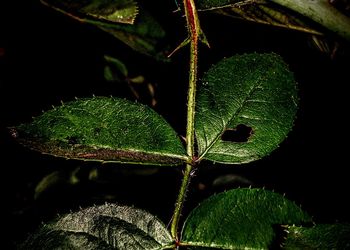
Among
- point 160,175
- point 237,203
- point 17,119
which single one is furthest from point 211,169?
point 17,119

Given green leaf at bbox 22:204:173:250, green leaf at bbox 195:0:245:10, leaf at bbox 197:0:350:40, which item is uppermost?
leaf at bbox 197:0:350:40

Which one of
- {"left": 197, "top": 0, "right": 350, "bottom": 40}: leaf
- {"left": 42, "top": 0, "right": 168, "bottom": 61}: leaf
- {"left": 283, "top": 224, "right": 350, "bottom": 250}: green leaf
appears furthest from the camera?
{"left": 42, "top": 0, "right": 168, "bottom": 61}: leaf

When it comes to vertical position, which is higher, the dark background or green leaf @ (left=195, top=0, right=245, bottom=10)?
green leaf @ (left=195, top=0, right=245, bottom=10)

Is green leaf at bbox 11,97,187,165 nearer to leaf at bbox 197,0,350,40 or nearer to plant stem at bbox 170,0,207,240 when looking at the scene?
plant stem at bbox 170,0,207,240

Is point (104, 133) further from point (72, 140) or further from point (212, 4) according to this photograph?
point (212, 4)

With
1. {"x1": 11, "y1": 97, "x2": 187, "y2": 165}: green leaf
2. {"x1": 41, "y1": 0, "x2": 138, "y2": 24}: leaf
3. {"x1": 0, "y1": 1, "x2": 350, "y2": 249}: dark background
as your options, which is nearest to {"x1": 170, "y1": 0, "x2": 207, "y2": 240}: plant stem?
{"x1": 11, "y1": 97, "x2": 187, "y2": 165}: green leaf

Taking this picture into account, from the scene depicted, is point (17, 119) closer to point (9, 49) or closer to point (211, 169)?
point (9, 49)

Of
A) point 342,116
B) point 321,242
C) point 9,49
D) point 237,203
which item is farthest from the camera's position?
point 9,49

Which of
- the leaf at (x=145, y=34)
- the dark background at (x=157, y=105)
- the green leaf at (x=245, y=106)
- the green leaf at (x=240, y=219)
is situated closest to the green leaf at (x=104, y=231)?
the green leaf at (x=240, y=219)
